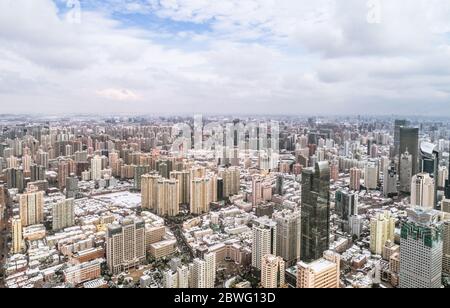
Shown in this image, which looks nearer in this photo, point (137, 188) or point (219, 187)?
point (137, 188)

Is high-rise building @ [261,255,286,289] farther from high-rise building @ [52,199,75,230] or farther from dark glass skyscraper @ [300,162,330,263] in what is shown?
high-rise building @ [52,199,75,230]

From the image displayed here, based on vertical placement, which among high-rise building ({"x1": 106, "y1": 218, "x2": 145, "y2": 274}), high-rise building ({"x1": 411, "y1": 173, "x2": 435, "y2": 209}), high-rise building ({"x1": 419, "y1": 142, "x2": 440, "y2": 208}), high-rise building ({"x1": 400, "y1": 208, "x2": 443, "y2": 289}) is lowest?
high-rise building ({"x1": 106, "y1": 218, "x2": 145, "y2": 274})

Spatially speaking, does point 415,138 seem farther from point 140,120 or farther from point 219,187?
point 140,120

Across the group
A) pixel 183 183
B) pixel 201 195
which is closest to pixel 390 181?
pixel 201 195

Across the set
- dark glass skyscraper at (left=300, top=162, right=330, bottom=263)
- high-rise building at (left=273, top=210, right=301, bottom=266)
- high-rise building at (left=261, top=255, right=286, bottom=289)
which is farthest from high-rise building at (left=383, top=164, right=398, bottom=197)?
high-rise building at (left=261, top=255, right=286, bottom=289)
